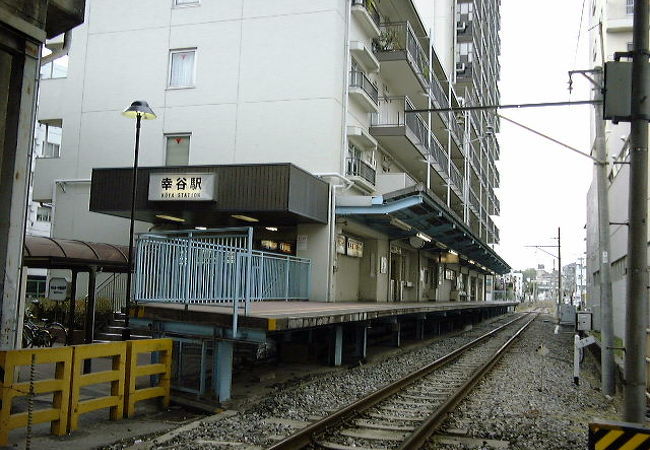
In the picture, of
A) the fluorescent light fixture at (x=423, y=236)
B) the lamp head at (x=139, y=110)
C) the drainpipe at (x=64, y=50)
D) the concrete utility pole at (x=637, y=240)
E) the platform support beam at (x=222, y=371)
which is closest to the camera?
the concrete utility pole at (x=637, y=240)

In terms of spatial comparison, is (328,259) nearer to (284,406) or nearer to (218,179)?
(218,179)

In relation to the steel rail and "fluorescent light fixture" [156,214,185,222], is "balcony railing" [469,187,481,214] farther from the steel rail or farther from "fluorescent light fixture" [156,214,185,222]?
the steel rail

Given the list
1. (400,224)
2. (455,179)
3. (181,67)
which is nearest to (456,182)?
(455,179)

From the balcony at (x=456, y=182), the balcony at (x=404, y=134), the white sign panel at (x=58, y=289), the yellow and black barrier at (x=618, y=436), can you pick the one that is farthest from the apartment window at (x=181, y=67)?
the yellow and black barrier at (x=618, y=436)

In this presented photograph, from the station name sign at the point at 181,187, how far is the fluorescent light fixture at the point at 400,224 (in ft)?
20.1

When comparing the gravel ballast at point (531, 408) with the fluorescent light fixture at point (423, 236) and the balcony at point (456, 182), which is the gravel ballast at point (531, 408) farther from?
the balcony at point (456, 182)

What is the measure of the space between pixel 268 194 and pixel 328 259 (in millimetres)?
3386

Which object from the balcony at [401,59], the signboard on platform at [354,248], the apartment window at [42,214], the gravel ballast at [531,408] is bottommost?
the gravel ballast at [531,408]

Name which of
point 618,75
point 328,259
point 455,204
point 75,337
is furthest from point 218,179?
point 455,204

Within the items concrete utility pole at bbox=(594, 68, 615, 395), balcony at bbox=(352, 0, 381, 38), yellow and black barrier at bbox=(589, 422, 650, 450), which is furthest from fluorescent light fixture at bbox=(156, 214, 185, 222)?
yellow and black barrier at bbox=(589, 422, 650, 450)

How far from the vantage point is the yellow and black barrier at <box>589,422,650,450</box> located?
4.72m

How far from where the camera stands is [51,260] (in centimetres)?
1195

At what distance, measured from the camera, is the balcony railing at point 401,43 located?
82.5ft

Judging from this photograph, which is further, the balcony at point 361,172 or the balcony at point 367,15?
the balcony at point 367,15
